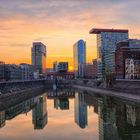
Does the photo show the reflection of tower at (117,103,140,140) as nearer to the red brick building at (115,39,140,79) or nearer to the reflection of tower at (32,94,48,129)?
the reflection of tower at (32,94,48,129)

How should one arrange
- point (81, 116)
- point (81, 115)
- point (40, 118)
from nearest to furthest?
point (40, 118) → point (81, 116) → point (81, 115)

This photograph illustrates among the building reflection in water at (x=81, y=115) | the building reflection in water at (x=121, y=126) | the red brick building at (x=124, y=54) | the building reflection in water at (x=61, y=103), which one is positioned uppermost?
the red brick building at (x=124, y=54)

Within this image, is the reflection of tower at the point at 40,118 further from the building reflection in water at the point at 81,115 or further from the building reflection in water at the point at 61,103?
the building reflection in water at the point at 61,103

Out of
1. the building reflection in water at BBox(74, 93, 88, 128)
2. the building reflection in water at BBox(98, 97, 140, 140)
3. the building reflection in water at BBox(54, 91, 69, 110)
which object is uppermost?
the building reflection in water at BBox(98, 97, 140, 140)

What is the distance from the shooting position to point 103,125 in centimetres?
5234

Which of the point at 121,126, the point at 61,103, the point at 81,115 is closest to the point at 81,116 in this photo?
the point at 81,115

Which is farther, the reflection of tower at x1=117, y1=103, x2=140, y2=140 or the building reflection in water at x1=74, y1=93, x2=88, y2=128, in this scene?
the building reflection in water at x1=74, y1=93, x2=88, y2=128

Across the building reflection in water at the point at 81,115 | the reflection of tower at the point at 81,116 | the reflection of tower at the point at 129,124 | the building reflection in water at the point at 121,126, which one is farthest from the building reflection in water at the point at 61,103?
the reflection of tower at the point at 129,124

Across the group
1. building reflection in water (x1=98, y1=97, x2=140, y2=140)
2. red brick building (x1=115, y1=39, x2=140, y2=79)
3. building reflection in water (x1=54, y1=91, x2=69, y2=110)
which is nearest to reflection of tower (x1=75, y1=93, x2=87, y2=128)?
building reflection in water (x1=98, y1=97, x2=140, y2=140)

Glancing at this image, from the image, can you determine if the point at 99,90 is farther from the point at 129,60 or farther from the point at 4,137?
the point at 4,137

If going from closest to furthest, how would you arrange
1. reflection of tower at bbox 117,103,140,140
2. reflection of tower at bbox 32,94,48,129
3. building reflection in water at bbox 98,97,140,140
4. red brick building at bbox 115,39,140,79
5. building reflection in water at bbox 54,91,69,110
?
1. building reflection in water at bbox 98,97,140,140
2. reflection of tower at bbox 117,103,140,140
3. reflection of tower at bbox 32,94,48,129
4. building reflection in water at bbox 54,91,69,110
5. red brick building at bbox 115,39,140,79

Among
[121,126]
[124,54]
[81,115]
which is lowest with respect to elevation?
[81,115]

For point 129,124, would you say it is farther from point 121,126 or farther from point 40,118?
point 40,118

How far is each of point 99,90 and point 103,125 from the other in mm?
89282
